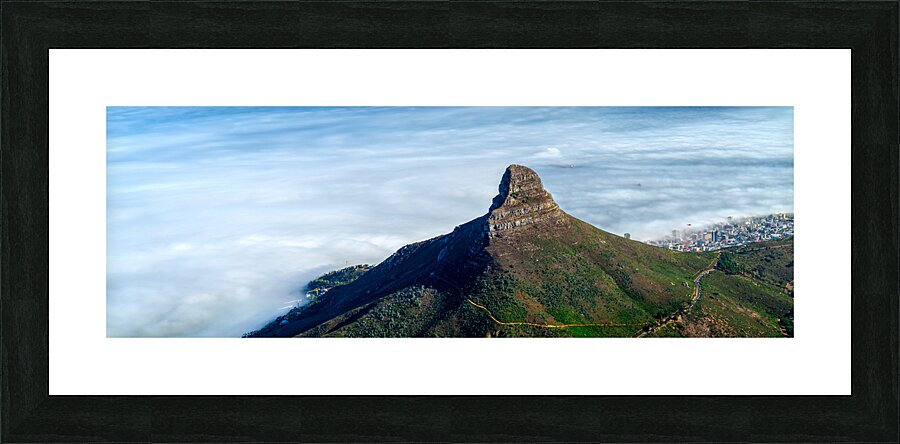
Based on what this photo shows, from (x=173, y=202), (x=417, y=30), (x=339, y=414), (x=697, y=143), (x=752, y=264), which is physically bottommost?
(x=339, y=414)

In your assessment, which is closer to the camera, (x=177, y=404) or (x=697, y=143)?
(x=177, y=404)

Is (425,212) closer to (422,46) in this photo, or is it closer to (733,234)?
(422,46)

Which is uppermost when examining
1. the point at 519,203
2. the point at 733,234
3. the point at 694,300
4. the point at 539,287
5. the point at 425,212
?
the point at 519,203

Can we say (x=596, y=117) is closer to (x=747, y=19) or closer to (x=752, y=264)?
(x=747, y=19)

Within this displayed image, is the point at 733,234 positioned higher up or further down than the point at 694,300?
higher up

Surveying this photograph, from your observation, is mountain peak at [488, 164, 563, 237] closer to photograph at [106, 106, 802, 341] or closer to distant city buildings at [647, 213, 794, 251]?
photograph at [106, 106, 802, 341]

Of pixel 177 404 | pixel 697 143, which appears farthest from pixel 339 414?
pixel 697 143

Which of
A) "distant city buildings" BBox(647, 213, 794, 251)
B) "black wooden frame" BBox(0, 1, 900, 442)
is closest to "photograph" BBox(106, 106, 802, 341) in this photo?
"distant city buildings" BBox(647, 213, 794, 251)

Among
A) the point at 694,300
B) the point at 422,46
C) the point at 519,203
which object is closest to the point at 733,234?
the point at 694,300
